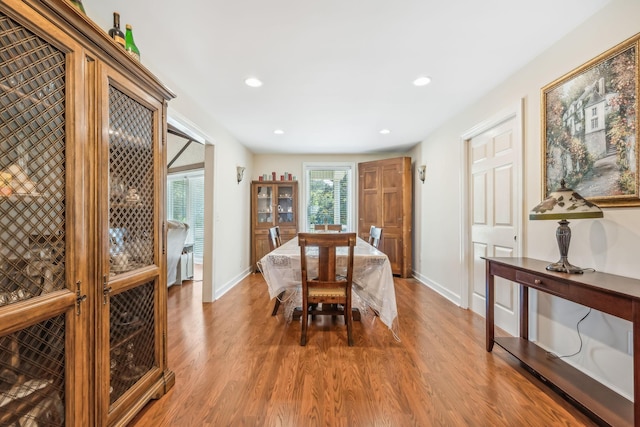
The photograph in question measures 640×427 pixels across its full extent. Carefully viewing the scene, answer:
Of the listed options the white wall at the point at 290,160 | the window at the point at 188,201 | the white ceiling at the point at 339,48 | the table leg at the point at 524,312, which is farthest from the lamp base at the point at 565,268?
the window at the point at 188,201

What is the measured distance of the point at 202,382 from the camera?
1.82m

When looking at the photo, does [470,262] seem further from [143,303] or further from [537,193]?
[143,303]

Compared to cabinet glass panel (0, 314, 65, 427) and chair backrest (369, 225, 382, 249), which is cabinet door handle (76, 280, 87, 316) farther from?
chair backrest (369, 225, 382, 249)

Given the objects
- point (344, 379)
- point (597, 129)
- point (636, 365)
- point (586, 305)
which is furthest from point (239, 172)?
point (636, 365)

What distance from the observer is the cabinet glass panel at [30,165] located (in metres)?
0.92

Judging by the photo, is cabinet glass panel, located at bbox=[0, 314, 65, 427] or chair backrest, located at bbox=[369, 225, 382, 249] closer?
cabinet glass panel, located at bbox=[0, 314, 65, 427]

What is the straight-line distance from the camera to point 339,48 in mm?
2098

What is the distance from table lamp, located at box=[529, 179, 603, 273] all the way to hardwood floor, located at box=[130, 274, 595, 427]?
815mm

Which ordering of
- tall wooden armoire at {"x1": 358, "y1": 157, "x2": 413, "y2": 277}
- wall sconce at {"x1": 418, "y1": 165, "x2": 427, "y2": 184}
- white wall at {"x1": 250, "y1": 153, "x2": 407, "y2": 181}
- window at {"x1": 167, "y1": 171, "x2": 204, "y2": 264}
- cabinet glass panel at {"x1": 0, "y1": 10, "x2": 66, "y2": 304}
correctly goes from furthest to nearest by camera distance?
window at {"x1": 167, "y1": 171, "x2": 204, "y2": 264} < white wall at {"x1": 250, "y1": 153, "x2": 407, "y2": 181} < tall wooden armoire at {"x1": 358, "y1": 157, "x2": 413, "y2": 277} < wall sconce at {"x1": 418, "y1": 165, "x2": 427, "y2": 184} < cabinet glass panel at {"x1": 0, "y1": 10, "x2": 66, "y2": 304}

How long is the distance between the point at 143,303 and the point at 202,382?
2.30ft

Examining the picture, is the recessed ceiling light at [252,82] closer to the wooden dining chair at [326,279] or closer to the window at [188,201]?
the wooden dining chair at [326,279]

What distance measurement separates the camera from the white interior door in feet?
8.29

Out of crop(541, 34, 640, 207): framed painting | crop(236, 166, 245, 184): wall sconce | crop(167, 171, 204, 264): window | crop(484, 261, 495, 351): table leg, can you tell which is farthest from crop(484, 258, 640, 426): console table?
crop(167, 171, 204, 264): window

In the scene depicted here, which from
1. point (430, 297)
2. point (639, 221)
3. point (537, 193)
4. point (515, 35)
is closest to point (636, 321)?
point (639, 221)
